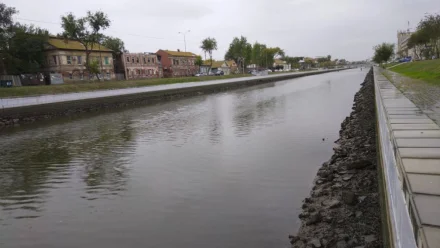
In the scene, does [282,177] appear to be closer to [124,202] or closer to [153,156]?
[124,202]

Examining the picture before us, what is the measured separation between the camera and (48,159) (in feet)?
43.7

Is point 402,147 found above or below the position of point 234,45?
below

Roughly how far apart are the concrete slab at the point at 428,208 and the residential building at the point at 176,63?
276ft

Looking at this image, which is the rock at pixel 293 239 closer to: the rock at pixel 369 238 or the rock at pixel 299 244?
the rock at pixel 299 244

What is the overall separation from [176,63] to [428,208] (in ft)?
297

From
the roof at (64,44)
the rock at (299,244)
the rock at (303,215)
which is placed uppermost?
the roof at (64,44)

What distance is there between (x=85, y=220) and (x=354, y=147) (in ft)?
28.4

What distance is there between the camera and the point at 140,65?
74.8 meters

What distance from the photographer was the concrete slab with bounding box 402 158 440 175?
10.6ft

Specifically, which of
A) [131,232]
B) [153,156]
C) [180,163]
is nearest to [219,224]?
[131,232]

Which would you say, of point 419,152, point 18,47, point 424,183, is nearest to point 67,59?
point 18,47

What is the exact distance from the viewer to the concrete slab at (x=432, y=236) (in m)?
1.97

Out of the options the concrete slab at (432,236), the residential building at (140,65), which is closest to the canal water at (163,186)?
the concrete slab at (432,236)

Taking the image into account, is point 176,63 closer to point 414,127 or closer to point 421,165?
point 414,127
